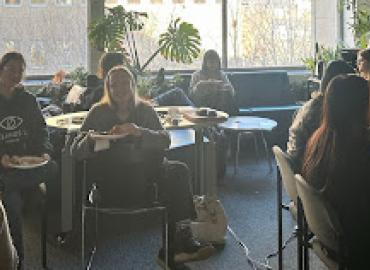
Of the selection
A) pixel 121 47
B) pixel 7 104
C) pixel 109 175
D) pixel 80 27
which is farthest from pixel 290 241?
pixel 80 27

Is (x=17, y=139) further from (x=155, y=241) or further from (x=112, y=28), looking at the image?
(x=112, y=28)

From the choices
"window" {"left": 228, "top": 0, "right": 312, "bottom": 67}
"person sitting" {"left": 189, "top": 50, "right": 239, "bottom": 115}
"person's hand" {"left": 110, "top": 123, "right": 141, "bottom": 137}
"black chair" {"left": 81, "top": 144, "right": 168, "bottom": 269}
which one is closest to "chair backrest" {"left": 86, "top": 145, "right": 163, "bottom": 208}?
"black chair" {"left": 81, "top": 144, "right": 168, "bottom": 269}

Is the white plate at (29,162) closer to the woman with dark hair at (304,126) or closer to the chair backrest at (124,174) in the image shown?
the chair backrest at (124,174)

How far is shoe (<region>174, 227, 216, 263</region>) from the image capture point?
360cm

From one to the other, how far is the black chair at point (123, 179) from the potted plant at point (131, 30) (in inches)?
142

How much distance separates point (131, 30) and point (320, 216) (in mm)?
4997

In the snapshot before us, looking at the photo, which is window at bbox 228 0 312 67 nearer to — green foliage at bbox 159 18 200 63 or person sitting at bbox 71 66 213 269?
green foliage at bbox 159 18 200 63

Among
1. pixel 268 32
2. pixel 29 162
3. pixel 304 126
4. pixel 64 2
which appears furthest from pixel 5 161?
pixel 268 32

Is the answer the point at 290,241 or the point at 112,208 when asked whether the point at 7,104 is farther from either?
the point at 290,241

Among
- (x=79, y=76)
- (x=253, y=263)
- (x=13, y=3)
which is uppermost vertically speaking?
(x=13, y=3)

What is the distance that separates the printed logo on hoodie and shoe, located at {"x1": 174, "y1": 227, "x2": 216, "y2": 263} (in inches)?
47.0

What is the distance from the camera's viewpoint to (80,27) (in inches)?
292

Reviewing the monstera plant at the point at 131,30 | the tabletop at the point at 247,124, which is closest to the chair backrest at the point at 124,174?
the tabletop at the point at 247,124

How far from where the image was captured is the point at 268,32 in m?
8.24
